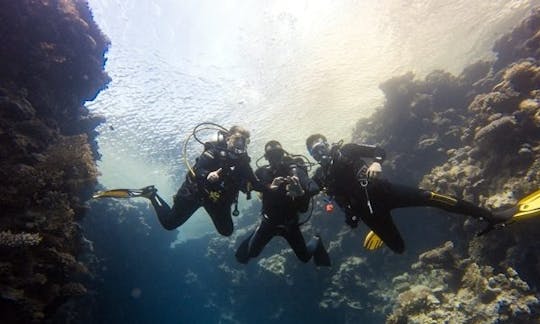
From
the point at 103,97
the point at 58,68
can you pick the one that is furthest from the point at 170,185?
the point at 58,68

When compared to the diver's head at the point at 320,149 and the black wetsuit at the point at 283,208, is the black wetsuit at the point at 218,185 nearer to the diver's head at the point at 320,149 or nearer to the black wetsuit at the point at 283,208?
the black wetsuit at the point at 283,208

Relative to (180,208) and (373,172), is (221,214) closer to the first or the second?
(180,208)

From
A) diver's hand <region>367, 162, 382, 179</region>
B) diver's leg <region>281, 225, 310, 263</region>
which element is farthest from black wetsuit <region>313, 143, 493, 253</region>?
diver's leg <region>281, 225, 310, 263</region>

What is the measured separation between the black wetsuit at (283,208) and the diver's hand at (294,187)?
22cm

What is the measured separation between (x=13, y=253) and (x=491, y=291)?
9.51 m

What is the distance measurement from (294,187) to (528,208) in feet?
12.4

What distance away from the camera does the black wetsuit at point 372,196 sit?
5672mm

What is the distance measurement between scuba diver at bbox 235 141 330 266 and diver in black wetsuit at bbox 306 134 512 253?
47 centimetres

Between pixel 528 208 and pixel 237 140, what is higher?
pixel 237 140

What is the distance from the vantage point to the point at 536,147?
752cm

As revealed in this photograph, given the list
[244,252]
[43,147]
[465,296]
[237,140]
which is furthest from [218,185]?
[465,296]

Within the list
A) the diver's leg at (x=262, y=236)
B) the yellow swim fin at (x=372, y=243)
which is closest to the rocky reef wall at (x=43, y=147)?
the diver's leg at (x=262, y=236)

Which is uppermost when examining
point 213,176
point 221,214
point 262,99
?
point 262,99

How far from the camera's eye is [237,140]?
22.8 ft
